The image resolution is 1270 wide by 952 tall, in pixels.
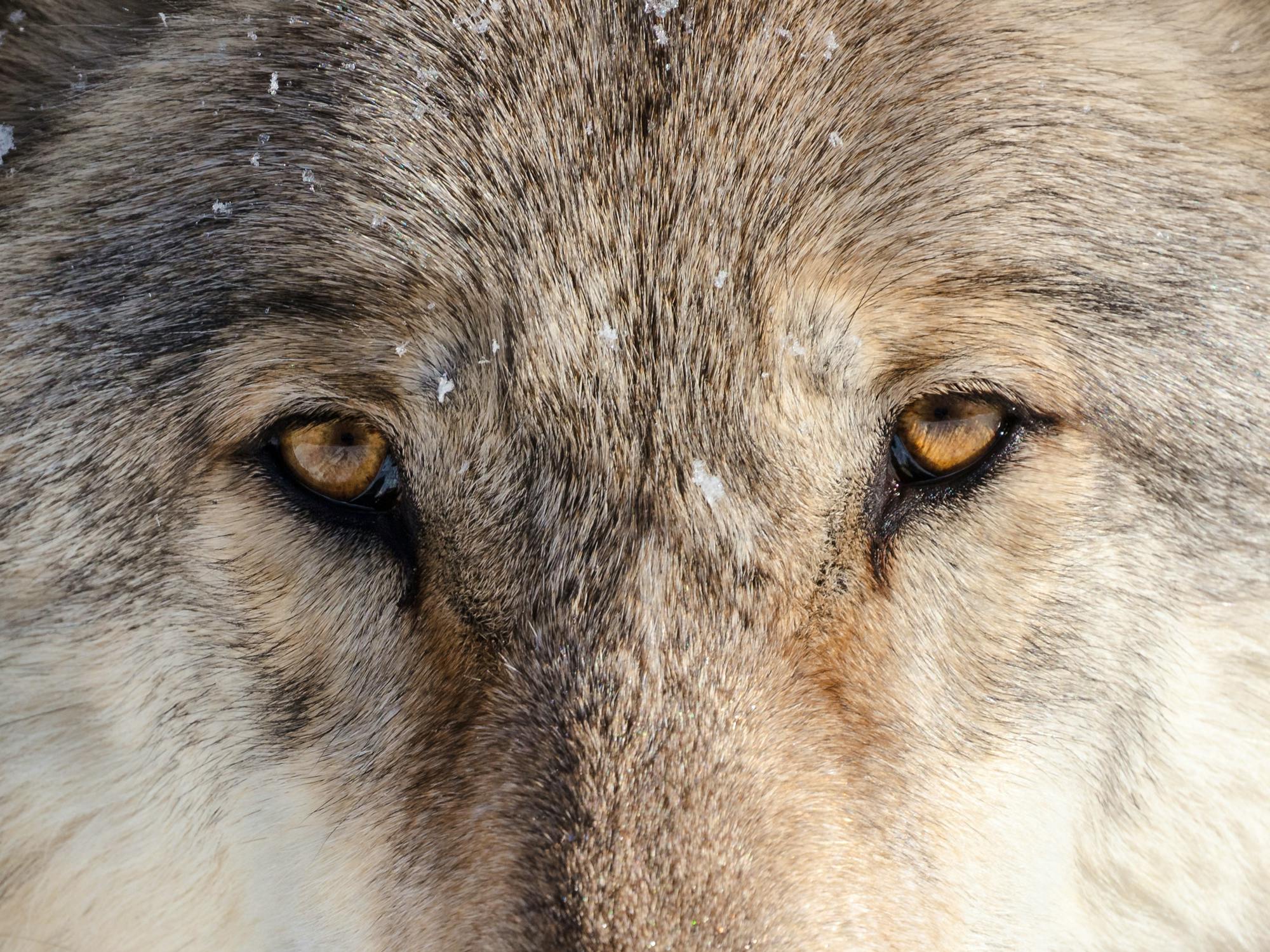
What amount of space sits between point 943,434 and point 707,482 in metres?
0.38

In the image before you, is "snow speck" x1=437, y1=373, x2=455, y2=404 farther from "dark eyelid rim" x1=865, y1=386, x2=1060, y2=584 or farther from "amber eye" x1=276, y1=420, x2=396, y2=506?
"dark eyelid rim" x1=865, y1=386, x2=1060, y2=584

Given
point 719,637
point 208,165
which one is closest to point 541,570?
point 719,637

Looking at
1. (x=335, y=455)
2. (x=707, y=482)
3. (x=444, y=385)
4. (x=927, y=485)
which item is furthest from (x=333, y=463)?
(x=927, y=485)

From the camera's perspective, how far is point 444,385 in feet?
5.89

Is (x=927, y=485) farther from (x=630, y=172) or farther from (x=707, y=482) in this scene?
(x=630, y=172)

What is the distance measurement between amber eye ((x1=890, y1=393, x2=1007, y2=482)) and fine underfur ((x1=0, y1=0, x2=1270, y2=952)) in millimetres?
37

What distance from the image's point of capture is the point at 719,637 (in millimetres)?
1801

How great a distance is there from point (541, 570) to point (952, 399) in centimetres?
69

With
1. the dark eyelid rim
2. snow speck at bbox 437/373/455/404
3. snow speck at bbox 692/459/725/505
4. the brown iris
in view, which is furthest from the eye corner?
the dark eyelid rim

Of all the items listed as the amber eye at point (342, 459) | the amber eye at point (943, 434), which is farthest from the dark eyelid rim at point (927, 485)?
the amber eye at point (342, 459)

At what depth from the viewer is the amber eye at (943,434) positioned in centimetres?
186

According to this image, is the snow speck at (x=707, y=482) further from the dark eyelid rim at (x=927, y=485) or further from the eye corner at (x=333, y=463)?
the eye corner at (x=333, y=463)

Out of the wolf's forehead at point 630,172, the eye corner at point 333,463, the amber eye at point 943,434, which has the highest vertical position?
the wolf's forehead at point 630,172

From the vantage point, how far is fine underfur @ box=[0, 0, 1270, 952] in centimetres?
177
